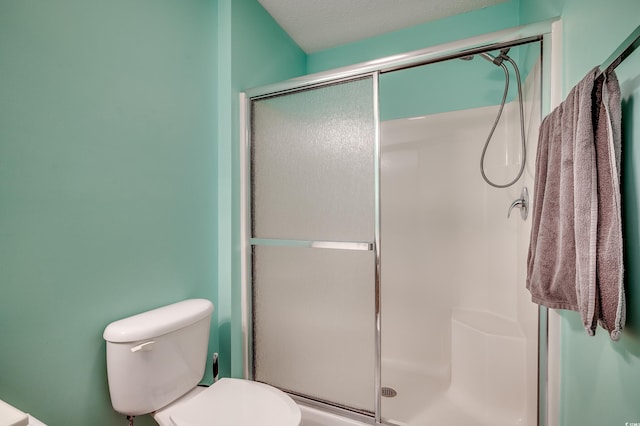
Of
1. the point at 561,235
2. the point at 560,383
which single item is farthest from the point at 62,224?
the point at 560,383

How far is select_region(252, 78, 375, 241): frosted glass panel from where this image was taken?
1.42 metres

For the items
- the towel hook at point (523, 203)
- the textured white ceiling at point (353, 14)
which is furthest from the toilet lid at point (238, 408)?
the textured white ceiling at point (353, 14)

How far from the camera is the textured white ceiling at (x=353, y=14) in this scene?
182 cm

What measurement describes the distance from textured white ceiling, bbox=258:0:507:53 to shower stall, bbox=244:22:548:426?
0.34 meters

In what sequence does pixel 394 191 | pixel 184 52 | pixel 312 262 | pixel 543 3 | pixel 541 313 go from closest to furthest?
pixel 541 313
pixel 543 3
pixel 184 52
pixel 312 262
pixel 394 191

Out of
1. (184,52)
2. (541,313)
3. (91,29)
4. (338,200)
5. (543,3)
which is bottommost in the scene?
(541,313)

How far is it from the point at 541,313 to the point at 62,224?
5.67 feet

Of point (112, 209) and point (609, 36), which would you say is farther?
point (112, 209)

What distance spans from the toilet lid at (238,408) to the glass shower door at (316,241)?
36 cm

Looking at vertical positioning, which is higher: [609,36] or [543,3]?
[543,3]

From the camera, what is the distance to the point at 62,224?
1.01m

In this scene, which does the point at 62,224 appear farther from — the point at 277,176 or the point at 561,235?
the point at 561,235

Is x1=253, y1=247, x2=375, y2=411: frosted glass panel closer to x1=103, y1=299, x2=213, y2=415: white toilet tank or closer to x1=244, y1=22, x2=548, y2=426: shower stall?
x1=244, y1=22, x2=548, y2=426: shower stall

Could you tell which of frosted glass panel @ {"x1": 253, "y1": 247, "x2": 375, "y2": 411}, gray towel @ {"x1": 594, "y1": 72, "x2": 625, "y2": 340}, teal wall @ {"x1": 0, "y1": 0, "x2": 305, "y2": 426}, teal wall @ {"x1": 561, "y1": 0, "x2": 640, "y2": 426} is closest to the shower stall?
frosted glass panel @ {"x1": 253, "y1": 247, "x2": 375, "y2": 411}
